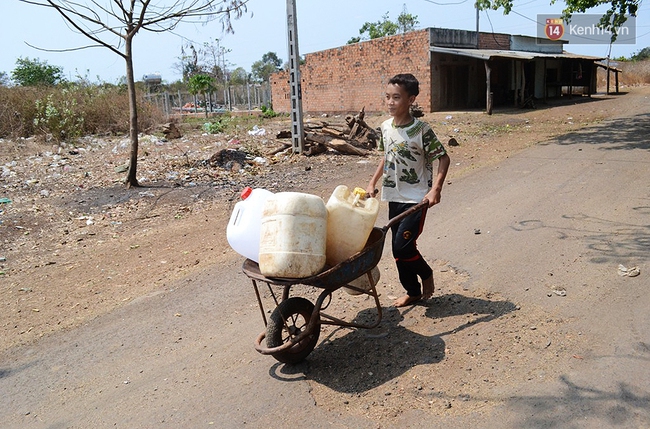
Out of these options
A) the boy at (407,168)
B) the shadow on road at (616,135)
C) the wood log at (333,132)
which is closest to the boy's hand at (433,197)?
the boy at (407,168)

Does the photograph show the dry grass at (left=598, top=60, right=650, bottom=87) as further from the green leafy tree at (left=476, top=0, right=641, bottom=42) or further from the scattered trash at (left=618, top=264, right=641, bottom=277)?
the scattered trash at (left=618, top=264, right=641, bottom=277)

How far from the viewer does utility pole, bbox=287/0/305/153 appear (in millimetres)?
11672

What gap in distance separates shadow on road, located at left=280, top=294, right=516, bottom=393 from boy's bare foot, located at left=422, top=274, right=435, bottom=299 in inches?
3.3

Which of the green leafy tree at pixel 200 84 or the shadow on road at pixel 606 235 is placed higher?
the green leafy tree at pixel 200 84

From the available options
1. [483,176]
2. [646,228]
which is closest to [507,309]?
[646,228]

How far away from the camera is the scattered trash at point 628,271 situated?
4125 millimetres

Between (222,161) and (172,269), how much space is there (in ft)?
19.3

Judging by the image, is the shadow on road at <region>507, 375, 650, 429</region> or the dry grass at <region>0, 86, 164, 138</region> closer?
the shadow on road at <region>507, 375, 650, 429</region>

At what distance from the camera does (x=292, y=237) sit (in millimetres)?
2867

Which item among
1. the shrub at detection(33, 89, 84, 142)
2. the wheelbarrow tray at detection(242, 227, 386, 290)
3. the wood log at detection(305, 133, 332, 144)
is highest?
the shrub at detection(33, 89, 84, 142)

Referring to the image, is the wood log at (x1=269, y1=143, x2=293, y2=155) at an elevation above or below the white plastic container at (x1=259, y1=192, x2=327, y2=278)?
above

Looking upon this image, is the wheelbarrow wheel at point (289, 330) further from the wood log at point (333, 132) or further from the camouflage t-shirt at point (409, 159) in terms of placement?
the wood log at point (333, 132)

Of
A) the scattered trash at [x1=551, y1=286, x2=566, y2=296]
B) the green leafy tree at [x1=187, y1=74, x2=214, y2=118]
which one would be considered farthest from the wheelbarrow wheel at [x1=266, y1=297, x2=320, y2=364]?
the green leafy tree at [x1=187, y1=74, x2=214, y2=118]

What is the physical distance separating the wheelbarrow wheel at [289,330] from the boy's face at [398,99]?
1.40m
